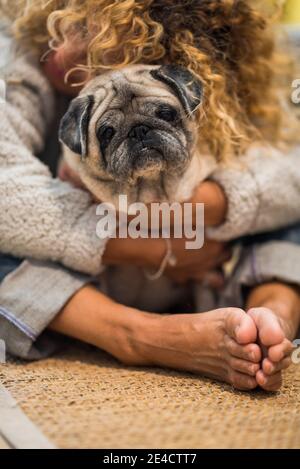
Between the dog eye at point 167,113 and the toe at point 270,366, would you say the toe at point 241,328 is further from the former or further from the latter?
the dog eye at point 167,113

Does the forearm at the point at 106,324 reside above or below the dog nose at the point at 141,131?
below

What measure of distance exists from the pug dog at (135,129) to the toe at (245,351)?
27cm

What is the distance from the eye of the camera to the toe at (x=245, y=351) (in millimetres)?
818

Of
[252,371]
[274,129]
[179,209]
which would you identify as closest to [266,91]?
[274,129]

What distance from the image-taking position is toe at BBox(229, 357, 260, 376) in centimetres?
82

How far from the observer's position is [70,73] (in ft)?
3.29

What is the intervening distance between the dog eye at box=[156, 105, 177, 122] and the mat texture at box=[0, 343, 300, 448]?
Answer: 0.37 meters

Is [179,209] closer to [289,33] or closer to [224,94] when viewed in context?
[224,94]

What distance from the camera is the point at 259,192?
1075mm

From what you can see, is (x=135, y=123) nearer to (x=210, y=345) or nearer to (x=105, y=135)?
(x=105, y=135)

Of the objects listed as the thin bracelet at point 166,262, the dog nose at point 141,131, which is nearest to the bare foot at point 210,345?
the thin bracelet at point 166,262

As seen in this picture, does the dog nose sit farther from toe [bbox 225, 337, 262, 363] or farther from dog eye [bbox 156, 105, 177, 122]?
toe [bbox 225, 337, 262, 363]

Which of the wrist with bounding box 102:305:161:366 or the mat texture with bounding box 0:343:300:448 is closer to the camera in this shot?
the mat texture with bounding box 0:343:300:448

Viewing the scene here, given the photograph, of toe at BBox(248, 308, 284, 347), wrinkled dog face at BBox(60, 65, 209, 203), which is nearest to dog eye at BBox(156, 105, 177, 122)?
wrinkled dog face at BBox(60, 65, 209, 203)
